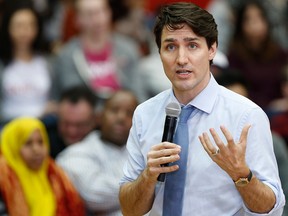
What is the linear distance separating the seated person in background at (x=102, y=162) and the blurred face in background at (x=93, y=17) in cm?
155

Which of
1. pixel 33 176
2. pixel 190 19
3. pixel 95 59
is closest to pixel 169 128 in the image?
pixel 190 19

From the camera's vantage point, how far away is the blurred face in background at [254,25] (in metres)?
8.02

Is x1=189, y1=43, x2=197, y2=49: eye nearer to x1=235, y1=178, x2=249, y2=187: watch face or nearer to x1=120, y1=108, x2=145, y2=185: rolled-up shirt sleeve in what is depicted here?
x1=120, y1=108, x2=145, y2=185: rolled-up shirt sleeve

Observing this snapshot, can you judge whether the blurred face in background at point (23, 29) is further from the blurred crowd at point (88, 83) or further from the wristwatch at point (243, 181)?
the wristwatch at point (243, 181)

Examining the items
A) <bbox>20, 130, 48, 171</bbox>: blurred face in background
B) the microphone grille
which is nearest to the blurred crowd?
<bbox>20, 130, 48, 171</bbox>: blurred face in background

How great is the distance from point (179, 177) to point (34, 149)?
2.50m

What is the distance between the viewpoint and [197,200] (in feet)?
11.5

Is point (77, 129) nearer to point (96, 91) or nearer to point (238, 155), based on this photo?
A: point (96, 91)

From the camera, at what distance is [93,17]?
768 centimetres

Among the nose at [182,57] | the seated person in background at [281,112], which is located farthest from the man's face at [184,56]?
the seated person in background at [281,112]

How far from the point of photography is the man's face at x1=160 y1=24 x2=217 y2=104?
3438mm

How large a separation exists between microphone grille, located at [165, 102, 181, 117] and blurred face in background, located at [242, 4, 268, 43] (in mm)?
4717

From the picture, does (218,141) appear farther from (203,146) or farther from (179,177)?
(179,177)

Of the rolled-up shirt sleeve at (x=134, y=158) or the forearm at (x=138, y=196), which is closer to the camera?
the forearm at (x=138, y=196)
